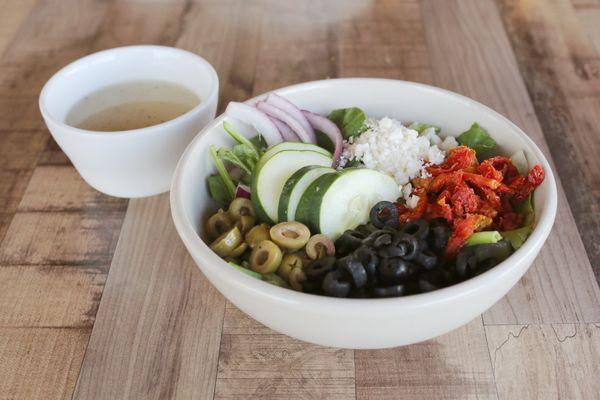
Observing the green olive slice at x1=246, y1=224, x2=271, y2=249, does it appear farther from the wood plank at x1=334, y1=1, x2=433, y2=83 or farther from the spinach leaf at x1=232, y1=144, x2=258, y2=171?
the wood plank at x1=334, y1=1, x2=433, y2=83

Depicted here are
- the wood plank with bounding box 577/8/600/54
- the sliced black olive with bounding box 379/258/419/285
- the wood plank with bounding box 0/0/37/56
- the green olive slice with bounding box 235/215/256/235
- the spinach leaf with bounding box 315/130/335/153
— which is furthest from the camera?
the wood plank with bounding box 0/0/37/56

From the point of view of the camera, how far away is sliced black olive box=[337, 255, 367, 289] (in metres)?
1.18

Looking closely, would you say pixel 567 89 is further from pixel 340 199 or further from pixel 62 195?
pixel 62 195

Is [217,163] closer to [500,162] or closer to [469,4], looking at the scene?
[500,162]

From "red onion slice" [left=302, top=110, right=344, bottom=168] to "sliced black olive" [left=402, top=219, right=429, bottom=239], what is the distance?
1.06 ft

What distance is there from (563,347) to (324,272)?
20.4 inches

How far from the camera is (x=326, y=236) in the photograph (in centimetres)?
132

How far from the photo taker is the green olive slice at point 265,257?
128 centimetres

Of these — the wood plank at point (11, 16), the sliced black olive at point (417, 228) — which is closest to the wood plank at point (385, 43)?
the sliced black olive at point (417, 228)

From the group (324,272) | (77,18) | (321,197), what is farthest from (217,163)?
(77,18)

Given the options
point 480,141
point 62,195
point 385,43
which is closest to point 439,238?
point 480,141

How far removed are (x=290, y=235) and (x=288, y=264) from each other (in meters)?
0.07

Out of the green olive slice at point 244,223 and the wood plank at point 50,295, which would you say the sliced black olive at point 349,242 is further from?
the wood plank at point 50,295

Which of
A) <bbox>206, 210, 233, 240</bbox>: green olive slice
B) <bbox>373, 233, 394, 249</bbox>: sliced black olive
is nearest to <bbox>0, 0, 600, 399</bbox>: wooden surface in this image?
<bbox>206, 210, 233, 240</bbox>: green olive slice
